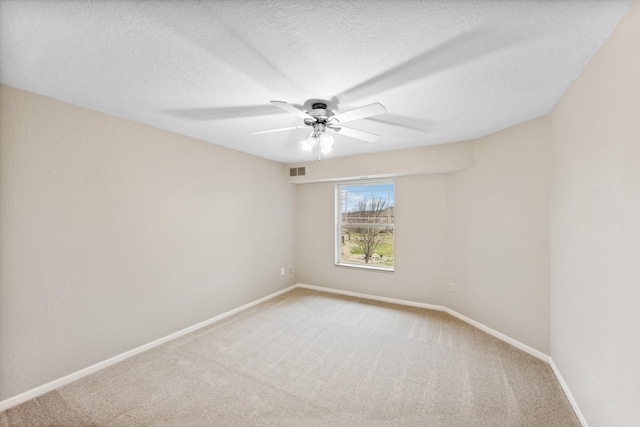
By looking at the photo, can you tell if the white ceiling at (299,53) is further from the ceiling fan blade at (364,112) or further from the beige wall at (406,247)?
the beige wall at (406,247)

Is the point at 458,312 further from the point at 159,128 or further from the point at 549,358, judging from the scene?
the point at 159,128

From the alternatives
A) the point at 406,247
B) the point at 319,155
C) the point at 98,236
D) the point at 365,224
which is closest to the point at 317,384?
the point at 319,155

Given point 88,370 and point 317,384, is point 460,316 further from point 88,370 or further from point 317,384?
point 88,370

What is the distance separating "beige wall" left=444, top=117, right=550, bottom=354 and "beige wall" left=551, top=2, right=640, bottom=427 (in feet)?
1.30

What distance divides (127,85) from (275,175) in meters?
2.77

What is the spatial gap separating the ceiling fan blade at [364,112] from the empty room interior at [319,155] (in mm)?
48

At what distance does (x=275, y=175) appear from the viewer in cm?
459

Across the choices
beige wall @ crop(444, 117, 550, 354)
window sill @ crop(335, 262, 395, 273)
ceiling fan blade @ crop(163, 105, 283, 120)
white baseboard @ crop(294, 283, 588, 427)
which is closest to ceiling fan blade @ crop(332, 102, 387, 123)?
ceiling fan blade @ crop(163, 105, 283, 120)

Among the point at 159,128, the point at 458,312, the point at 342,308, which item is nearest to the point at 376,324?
the point at 342,308

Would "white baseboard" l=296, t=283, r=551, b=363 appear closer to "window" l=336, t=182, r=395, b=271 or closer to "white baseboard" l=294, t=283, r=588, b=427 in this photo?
"white baseboard" l=294, t=283, r=588, b=427

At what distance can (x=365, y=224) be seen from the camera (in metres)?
4.66

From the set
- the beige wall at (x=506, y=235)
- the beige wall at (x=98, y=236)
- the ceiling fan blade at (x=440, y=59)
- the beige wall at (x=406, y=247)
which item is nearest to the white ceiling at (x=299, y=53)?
the ceiling fan blade at (x=440, y=59)

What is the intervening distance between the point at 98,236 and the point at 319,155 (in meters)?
2.28

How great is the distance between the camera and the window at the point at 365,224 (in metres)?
4.48
